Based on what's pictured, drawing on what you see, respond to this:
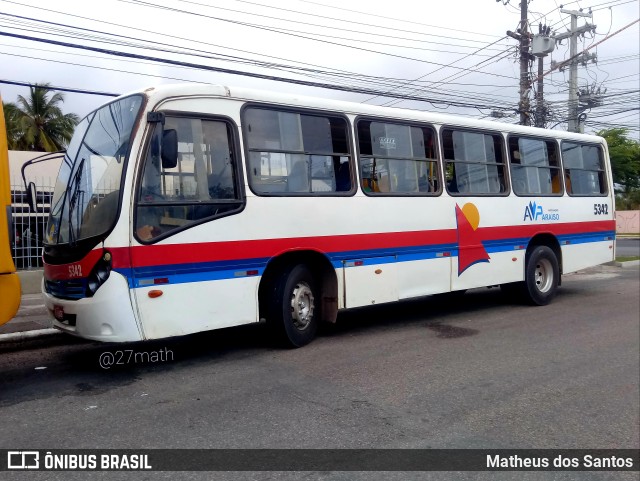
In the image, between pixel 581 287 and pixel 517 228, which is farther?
pixel 581 287

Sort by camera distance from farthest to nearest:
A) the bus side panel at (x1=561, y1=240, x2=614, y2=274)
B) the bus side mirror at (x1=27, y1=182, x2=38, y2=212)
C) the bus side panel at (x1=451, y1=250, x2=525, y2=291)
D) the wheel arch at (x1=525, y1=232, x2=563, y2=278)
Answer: the bus side panel at (x1=561, y1=240, x2=614, y2=274), the wheel arch at (x1=525, y1=232, x2=563, y2=278), the bus side panel at (x1=451, y1=250, x2=525, y2=291), the bus side mirror at (x1=27, y1=182, x2=38, y2=212)

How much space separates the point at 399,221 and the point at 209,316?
327cm

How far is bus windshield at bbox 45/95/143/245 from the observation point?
6.06 metres

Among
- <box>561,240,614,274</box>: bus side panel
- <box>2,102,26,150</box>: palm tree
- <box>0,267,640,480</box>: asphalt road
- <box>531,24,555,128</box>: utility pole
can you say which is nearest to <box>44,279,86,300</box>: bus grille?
<box>0,267,640,480</box>: asphalt road

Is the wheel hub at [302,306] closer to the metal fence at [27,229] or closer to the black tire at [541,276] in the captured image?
the black tire at [541,276]

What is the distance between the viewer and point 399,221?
8492 millimetres

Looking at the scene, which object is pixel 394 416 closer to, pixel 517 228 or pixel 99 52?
pixel 517 228

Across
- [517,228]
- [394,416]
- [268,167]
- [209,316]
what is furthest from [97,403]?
[517,228]

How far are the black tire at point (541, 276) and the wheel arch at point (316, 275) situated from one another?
15.2ft

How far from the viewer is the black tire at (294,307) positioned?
712 cm

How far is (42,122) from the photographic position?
1258 inches

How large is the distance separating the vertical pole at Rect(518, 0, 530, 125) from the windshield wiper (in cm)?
1698

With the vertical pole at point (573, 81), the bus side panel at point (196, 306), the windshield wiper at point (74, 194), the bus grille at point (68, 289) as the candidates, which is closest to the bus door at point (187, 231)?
the bus side panel at point (196, 306)

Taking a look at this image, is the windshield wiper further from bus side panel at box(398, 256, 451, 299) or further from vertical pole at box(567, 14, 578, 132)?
vertical pole at box(567, 14, 578, 132)
